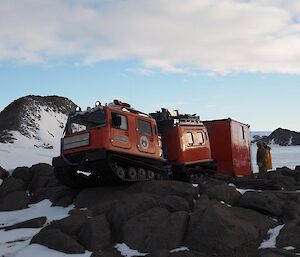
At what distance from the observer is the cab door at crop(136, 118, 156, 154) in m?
15.7

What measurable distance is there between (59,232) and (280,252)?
5036mm

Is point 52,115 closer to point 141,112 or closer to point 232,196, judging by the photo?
point 141,112

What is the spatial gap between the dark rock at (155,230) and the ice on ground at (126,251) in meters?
0.10

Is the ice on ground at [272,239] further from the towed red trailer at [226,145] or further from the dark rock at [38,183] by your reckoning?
the towed red trailer at [226,145]

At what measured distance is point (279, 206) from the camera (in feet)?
40.7

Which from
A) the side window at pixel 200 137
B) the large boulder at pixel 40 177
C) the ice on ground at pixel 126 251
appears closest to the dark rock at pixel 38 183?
the large boulder at pixel 40 177

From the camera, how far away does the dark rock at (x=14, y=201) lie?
15602 millimetres

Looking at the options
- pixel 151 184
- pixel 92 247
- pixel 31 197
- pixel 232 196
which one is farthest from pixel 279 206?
pixel 31 197

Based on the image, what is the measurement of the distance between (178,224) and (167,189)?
8.73 feet

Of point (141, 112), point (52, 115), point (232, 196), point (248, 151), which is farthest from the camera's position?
point (52, 115)

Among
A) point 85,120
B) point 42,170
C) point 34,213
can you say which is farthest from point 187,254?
point 42,170

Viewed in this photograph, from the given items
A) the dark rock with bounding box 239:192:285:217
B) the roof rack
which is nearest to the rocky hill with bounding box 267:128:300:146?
the roof rack

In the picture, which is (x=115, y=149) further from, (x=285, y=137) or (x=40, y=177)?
(x=285, y=137)

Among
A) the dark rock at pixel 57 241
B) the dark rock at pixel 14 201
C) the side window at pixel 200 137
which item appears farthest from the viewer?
the side window at pixel 200 137
